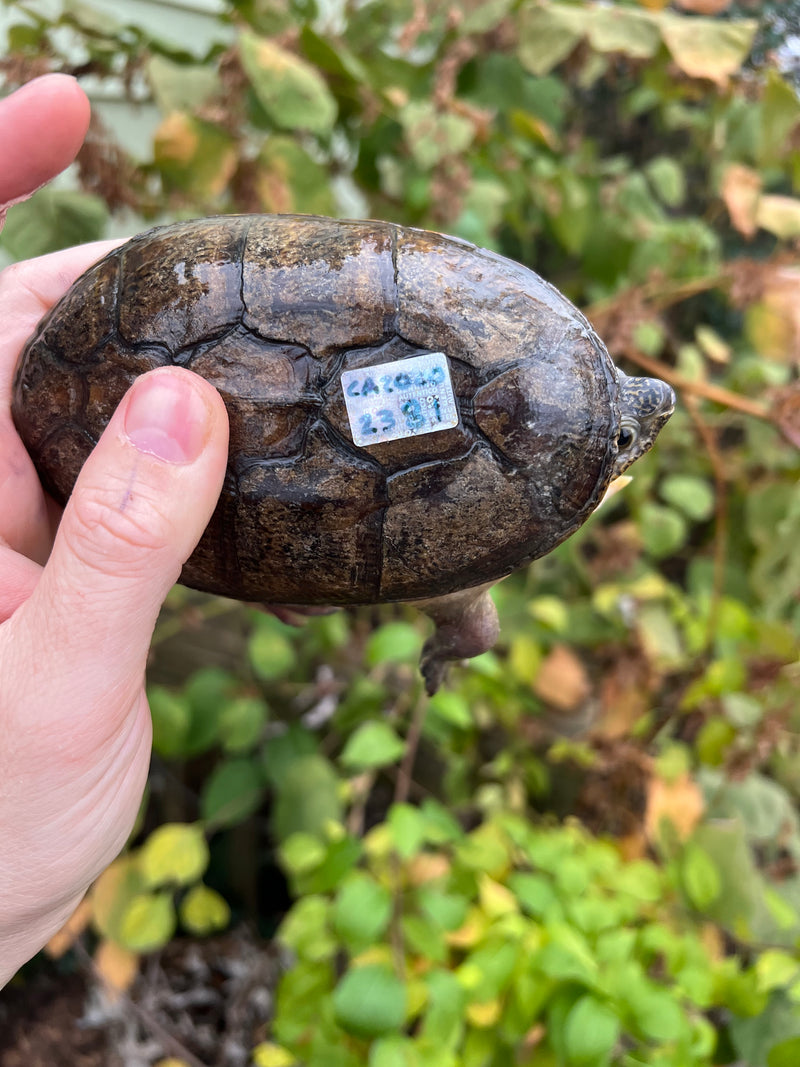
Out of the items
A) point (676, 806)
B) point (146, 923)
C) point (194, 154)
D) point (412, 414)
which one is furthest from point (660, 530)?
point (146, 923)

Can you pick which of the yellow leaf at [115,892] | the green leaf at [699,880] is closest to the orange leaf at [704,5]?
the green leaf at [699,880]

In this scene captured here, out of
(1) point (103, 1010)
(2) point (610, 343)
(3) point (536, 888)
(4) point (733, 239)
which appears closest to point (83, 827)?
(3) point (536, 888)

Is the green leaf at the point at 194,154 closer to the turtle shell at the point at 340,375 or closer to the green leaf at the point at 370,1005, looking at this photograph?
A: the turtle shell at the point at 340,375

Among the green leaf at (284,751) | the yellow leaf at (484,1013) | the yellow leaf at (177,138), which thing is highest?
the yellow leaf at (177,138)

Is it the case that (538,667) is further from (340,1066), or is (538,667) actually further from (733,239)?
(733,239)

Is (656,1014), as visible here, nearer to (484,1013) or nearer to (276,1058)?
(484,1013)
